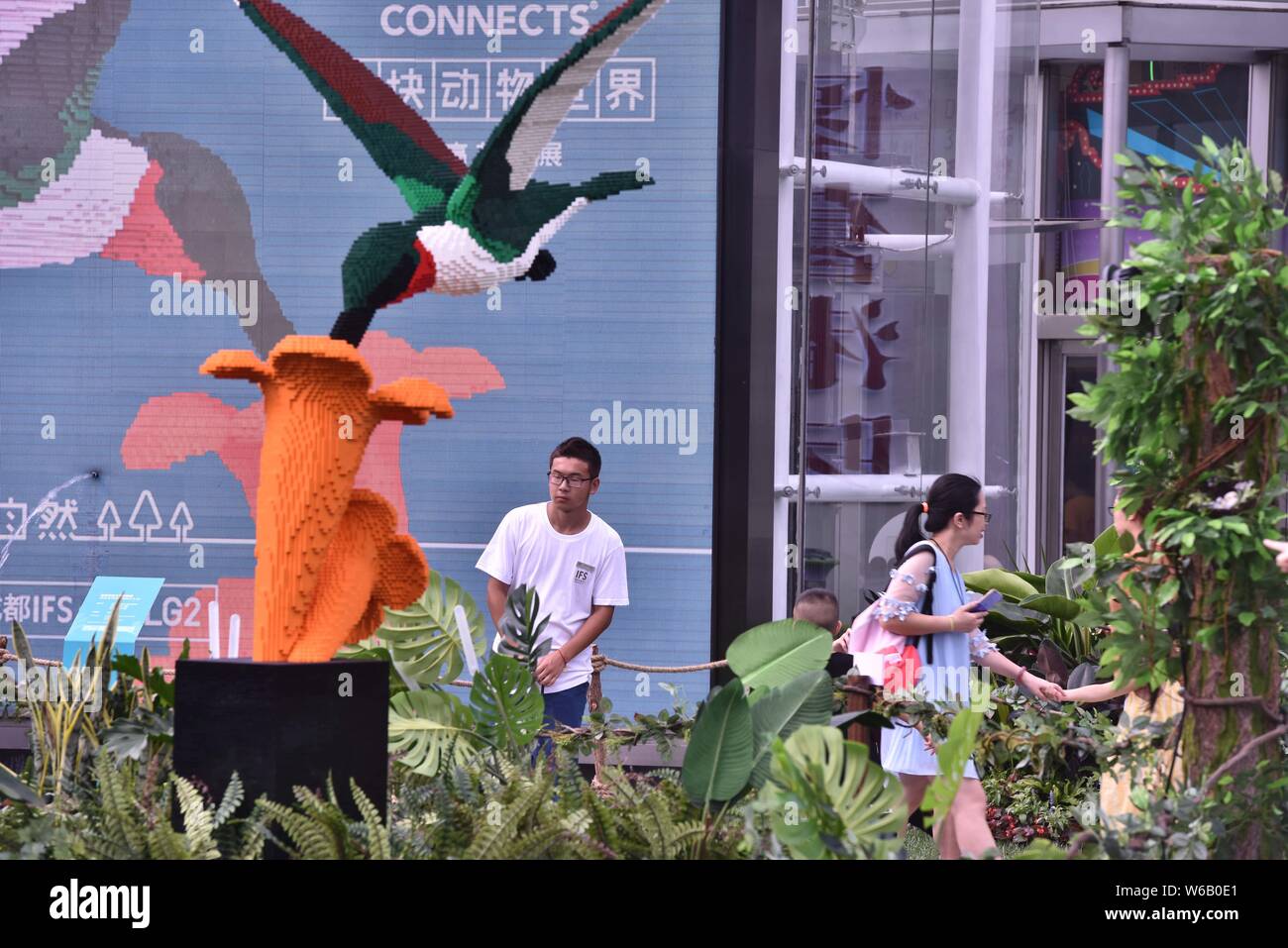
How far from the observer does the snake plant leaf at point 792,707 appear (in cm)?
318

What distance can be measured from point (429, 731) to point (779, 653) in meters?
0.91

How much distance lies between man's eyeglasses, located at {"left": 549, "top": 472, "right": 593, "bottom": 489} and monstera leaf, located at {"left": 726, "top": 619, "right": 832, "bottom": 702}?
61.3 inches

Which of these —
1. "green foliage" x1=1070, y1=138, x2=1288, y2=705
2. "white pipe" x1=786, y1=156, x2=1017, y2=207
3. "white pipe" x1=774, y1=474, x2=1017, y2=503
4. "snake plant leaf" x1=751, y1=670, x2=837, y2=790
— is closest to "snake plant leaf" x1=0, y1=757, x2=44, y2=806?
"snake plant leaf" x1=751, y1=670, x2=837, y2=790

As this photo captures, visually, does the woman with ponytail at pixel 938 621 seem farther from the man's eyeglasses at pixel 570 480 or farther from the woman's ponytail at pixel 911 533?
the man's eyeglasses at pixel 570 480

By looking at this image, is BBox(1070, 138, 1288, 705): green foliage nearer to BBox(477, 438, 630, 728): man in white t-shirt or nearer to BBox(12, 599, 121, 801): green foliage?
BBox(477, 438, 630, 728): man in white t-shirt

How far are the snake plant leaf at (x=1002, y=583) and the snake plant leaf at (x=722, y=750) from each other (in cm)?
361

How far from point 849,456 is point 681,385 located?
1224 mm

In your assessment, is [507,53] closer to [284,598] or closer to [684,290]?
[684,290]

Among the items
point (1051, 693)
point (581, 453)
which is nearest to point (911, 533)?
point (1051, 693)

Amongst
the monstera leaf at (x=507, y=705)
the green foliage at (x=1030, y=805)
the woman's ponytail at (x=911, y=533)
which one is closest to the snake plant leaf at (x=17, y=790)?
the monstera leaf at (x=507, y=705)

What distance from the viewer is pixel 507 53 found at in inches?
223

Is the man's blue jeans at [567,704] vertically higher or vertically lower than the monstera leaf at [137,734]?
lower

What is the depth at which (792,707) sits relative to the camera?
3.19 m
